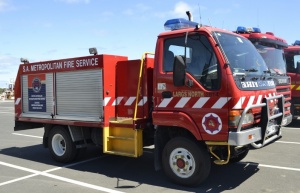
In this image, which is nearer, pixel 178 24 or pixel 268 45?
pixel 178 24

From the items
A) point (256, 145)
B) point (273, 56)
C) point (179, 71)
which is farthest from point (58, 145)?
point (273, 56)

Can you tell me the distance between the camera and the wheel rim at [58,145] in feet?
26.3

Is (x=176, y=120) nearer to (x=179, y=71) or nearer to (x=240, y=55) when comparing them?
(x=179, y=71)

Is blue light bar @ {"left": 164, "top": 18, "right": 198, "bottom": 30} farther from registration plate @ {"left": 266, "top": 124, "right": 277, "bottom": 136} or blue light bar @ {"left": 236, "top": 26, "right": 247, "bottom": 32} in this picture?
blue light bar @ {"left": 236, "top": 26, "right": 247, "bottom": 32}

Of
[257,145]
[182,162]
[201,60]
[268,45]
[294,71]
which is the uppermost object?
[268,45]

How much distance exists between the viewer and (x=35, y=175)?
6.92 metres

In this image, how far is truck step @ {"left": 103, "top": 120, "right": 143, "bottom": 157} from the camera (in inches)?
253

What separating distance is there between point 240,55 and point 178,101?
4.26ft

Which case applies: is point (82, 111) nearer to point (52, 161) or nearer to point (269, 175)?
point (52, 161)

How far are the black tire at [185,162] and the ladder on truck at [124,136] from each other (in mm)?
665

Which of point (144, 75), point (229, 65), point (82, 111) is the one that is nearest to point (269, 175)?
point (229, 65)

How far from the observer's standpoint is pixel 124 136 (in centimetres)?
679

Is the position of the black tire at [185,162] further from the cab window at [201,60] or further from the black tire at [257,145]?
the cab window at [201,60]

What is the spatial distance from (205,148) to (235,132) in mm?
735
